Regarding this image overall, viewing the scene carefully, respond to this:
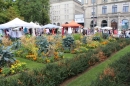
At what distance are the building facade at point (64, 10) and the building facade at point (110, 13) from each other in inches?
872

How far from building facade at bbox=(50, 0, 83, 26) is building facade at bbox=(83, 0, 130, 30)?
2215 cm

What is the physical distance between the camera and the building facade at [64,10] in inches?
3493

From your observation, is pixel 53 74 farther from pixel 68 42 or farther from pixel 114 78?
pixel 68 42

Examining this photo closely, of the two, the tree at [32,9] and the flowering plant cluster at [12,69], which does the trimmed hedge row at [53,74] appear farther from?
the tree at [32,9]

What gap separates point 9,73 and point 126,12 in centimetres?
5235

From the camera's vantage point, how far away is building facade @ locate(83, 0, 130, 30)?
184 feet

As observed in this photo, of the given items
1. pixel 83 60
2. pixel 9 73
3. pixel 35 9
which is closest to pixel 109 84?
pixel 83 60

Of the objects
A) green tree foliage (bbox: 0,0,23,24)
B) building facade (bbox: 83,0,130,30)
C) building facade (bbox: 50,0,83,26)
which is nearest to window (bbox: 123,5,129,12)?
building facade (bbox: 83,0,130,30)

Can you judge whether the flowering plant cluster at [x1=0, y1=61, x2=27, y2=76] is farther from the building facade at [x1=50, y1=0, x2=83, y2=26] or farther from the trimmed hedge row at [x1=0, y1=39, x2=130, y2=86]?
the building facade at [x1=50, y1=0, x2=83, y2=26]

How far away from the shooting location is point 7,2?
3406 centimetres

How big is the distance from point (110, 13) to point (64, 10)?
116 ft

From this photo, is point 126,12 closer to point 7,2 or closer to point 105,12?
point 105,12

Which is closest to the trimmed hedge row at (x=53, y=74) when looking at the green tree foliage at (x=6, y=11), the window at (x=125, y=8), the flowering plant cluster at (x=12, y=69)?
Answer: the flowering plant cluster at (x=12, y=69)

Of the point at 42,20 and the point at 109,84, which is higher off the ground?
the point at 42,20
